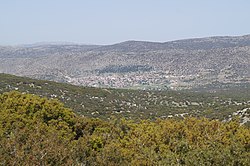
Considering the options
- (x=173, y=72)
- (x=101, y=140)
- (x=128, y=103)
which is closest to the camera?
(x=101, y=140)

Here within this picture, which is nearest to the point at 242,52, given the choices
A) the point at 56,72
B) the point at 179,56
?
the point at 179,56

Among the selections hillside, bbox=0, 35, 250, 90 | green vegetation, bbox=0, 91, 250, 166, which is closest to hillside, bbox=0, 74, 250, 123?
green vegetation, bbox=0, 91, 250, 166

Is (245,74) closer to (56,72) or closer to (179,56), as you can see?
(179,56)

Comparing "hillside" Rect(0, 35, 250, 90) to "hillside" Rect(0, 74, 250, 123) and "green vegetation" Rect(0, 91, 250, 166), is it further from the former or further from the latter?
"green vegetation" Rect(0, 91, 250, 166)

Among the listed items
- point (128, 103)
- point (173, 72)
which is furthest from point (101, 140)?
point (173, 72)

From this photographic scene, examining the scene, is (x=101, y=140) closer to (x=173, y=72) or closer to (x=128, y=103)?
(x=128, y=103)

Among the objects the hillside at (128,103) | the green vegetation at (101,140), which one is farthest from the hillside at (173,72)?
the green vegetation at (101,140)
